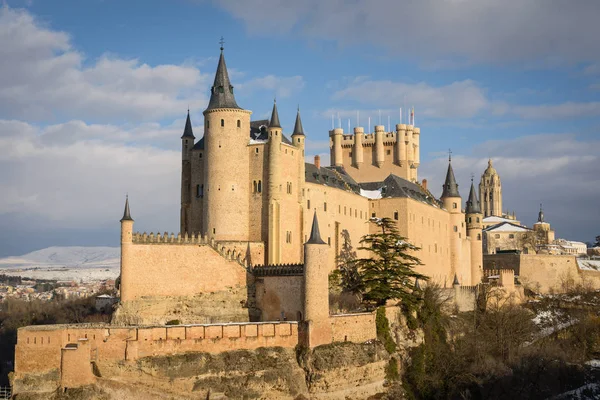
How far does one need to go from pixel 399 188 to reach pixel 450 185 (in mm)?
12034

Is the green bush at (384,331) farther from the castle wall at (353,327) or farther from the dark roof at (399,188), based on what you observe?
the dark roof at (399,188)

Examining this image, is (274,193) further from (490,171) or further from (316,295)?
(490,171)

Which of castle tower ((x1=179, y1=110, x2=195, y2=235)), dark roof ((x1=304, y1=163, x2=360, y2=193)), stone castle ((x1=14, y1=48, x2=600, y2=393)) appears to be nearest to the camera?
stone castle ((x1=14, y1=48, x2=600, y2=393))

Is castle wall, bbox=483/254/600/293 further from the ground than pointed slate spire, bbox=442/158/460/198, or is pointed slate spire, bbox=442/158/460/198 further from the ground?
pointed slate spire, bbox=442/158/460/198

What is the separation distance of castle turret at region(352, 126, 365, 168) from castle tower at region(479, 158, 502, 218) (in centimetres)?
6249

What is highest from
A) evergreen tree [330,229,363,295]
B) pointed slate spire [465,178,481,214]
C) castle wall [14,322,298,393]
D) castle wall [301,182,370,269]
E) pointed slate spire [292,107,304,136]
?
pointed slate spire [292,107,304,136]

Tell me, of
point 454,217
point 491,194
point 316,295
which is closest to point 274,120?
point 316,295

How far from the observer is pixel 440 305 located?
6234 centimetres

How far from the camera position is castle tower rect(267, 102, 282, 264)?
194 feet

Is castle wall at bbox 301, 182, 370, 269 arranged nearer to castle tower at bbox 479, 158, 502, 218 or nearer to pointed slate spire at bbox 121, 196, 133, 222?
pointed slate spire at bbox 121, 196, 133, 222

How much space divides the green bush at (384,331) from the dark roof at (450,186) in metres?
36.7

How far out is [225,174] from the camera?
2335 inches

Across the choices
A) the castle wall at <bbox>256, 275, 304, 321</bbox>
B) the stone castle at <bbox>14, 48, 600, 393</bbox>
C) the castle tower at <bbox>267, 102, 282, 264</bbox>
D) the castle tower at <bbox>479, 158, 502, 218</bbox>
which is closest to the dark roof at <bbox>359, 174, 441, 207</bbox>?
the stone castle at <bbox>14, 48, 600, 393</bbox>

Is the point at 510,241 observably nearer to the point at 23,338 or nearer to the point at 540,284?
the point at 540,284
